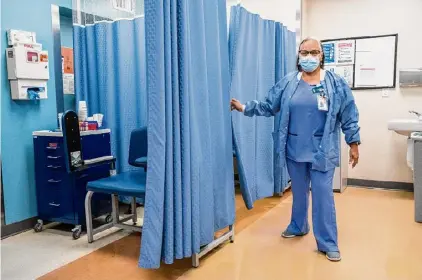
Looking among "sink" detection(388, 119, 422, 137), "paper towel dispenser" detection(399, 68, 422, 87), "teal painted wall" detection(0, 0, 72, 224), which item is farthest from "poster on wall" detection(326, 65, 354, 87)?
"teal painted wall" detection(0, 0, 72, 224)

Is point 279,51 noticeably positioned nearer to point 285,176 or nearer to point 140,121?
point 285,176

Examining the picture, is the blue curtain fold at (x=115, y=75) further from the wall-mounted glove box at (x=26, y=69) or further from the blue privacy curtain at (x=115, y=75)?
the wall-mounted glove box at (x=26, y=69)

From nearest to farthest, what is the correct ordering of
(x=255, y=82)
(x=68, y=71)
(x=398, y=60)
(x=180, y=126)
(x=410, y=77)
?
(x=180, y=126) → (x=255, y=82) → (x=68, y=71) → (x=410, y=77) → (x=398, y=60)

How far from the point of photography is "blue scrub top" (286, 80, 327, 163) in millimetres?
2557

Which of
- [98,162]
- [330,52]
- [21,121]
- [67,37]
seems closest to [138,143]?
[98,162]

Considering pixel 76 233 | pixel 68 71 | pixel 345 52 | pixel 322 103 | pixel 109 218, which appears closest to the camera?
pixel 322 103

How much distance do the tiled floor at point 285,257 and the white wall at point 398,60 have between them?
102cm

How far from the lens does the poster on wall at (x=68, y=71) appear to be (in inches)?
137

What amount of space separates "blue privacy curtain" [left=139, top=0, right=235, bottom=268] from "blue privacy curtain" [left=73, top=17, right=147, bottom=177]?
41.9 inches

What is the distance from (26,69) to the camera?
115 inches

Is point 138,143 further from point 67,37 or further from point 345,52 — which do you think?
point 345,52

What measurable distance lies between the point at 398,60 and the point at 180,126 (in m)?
3.21

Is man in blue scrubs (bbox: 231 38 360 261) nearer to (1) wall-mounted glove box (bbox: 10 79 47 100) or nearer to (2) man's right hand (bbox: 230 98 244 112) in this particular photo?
(2) man's right hand (bbox: 230 98 244 112)

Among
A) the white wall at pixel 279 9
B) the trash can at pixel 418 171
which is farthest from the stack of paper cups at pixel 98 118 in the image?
the trash can at pixel 418 171
